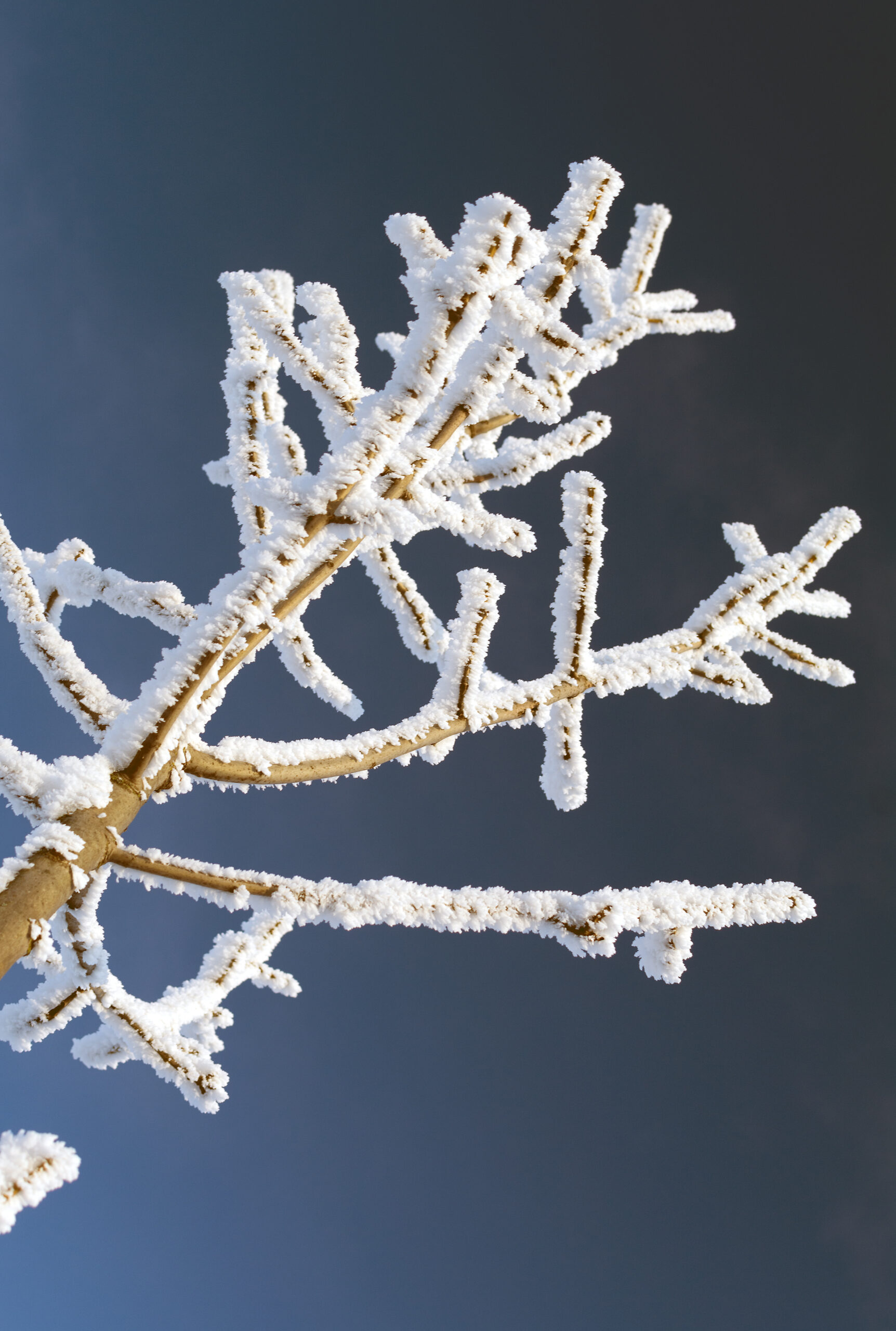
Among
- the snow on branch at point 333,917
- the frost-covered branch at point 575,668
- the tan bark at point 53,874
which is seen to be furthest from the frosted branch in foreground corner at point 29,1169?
the frost-covered branch at point 575,668

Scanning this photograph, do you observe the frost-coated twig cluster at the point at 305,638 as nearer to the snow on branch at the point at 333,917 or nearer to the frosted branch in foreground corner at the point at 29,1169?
the snow on branch at the point at 333,917

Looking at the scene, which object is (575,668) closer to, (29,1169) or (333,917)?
(333,917)

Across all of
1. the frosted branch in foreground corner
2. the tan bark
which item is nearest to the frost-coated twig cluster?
the tan bark

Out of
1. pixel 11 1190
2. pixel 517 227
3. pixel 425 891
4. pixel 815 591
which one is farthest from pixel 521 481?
pixel 11 1190

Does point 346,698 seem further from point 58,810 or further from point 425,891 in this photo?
point 58,810

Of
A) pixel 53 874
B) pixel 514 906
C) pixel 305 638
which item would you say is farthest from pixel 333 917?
pixel 305 638
